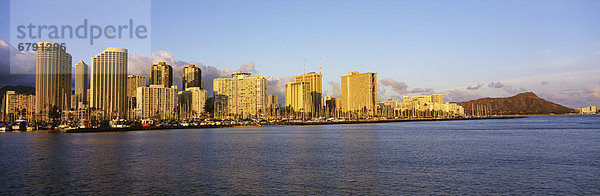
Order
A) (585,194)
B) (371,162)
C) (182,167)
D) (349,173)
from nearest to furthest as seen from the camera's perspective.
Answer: (585,194), (349,173), (182,167), (371,162)

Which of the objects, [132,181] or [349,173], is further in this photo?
[349,173]

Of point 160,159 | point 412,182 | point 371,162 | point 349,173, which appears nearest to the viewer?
point 412,182

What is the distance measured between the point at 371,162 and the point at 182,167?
2031cm

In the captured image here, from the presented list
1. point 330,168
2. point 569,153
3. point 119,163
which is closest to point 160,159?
point 119,163

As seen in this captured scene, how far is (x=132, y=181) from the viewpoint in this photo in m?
36.4

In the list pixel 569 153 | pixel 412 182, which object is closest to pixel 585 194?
pixel 412 182

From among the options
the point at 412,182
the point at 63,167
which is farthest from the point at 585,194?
the point at 63,167

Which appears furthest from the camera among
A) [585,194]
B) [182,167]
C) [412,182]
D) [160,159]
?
[160,159]

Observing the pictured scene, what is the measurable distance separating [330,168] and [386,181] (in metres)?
8.55

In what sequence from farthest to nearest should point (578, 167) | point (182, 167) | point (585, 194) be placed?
1. point (182, 167)
2. point (578, 167)
3. point (585, 194)

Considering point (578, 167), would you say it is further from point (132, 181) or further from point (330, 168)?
point (132, 181)

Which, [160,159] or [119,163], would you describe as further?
[160,159]

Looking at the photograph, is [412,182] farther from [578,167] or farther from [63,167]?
[63,167]

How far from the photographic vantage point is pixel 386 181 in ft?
116
